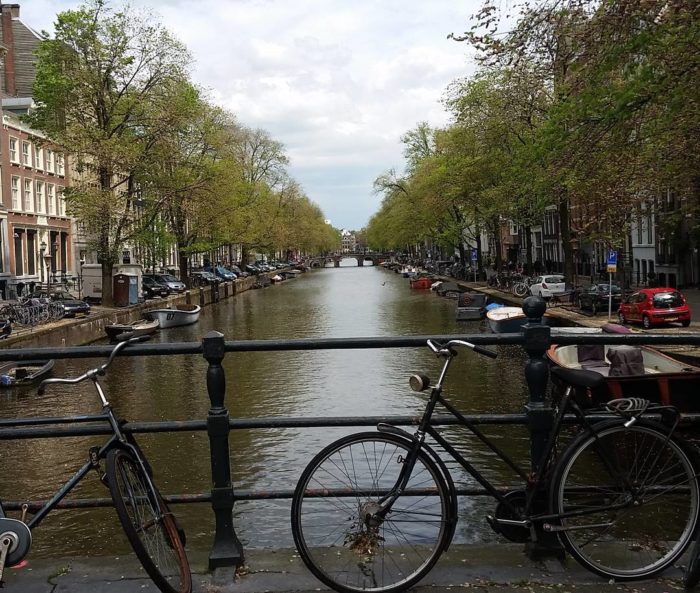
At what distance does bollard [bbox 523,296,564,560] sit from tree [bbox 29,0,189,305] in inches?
1417

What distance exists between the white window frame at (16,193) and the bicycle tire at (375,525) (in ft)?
164

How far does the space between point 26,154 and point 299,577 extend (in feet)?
171

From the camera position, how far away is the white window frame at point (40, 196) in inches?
2052

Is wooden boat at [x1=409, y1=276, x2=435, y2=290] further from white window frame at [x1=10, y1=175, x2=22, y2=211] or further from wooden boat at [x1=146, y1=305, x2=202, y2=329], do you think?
white window frame at [x1=10, y1=175, x2=22, y2=211]

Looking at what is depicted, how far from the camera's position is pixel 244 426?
4.27 meters

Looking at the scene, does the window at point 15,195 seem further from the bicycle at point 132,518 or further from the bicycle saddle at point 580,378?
the bicycle saddle at point 580,378

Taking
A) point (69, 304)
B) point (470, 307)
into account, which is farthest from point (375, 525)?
point (69, 304)

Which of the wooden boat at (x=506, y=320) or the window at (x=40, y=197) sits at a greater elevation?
the window at (x=40, y=197)

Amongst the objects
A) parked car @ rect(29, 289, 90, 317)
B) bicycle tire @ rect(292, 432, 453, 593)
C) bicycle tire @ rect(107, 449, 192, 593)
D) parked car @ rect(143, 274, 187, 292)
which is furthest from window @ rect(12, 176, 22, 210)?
bicycle tire @ rect(292, 432, 453, 593)

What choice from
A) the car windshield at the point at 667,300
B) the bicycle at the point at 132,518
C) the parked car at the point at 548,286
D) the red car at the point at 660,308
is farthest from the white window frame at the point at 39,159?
the bicycle at the point at 132,518

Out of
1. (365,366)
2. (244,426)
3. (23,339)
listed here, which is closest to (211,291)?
(23,339)

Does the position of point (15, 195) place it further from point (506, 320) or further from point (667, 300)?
point (667, 300)

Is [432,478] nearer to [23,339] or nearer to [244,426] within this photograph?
[244,426]

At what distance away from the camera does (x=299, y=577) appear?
12.8 feet
